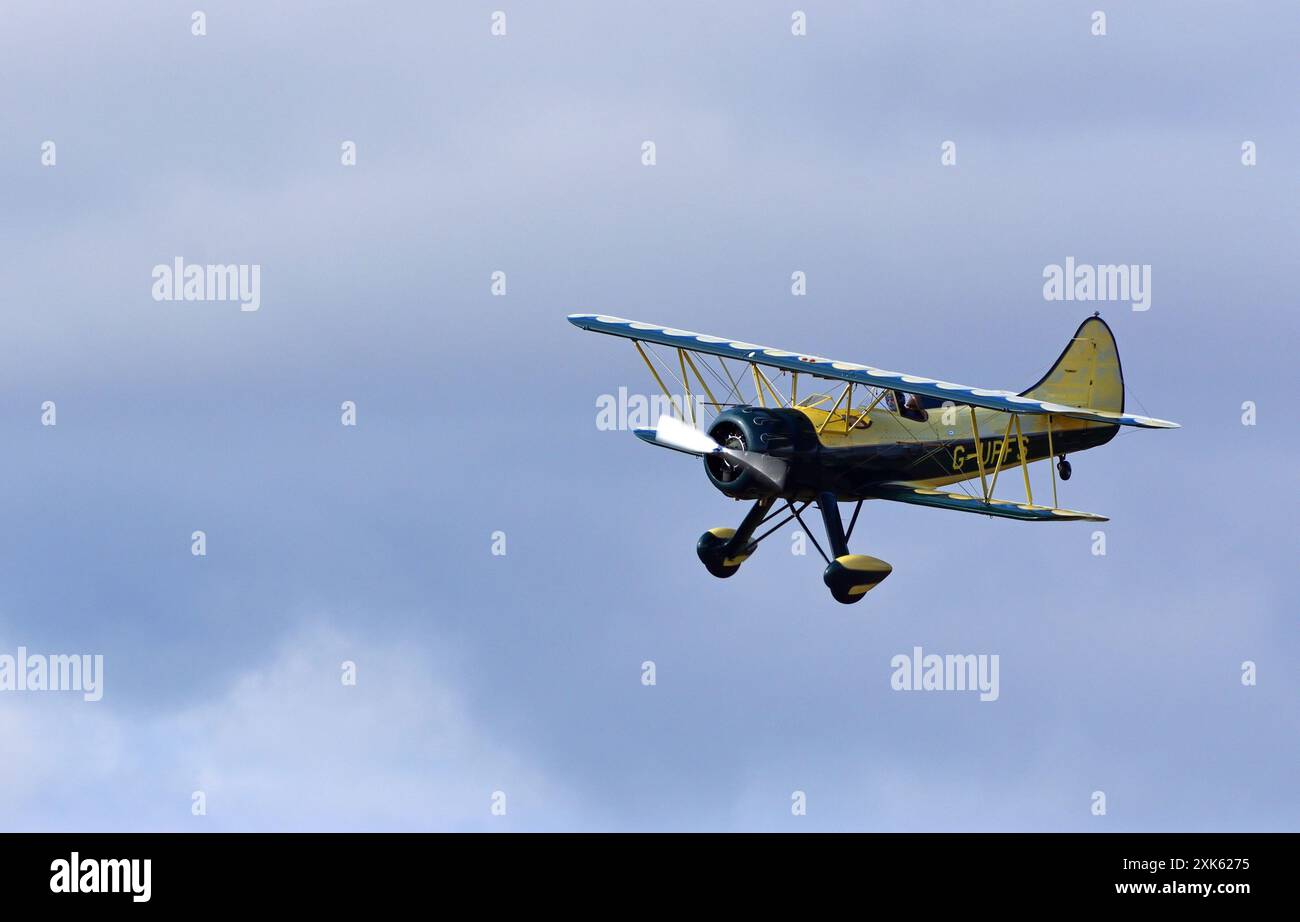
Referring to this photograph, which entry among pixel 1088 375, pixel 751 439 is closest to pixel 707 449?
pixel 751 439

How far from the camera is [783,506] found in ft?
342

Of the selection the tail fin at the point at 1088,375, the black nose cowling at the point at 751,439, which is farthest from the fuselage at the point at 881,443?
the tail fin at the point at 1088,375

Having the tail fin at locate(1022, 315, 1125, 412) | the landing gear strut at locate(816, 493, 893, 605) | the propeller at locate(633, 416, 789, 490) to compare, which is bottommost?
the landing gear strut at locate(816, 493, 893, 605)

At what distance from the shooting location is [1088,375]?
10694 centimetres

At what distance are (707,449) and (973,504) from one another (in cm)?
540

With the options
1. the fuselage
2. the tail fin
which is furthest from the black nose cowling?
the tail fin

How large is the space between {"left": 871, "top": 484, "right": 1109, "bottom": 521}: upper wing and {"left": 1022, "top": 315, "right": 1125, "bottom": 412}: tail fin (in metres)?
4.95

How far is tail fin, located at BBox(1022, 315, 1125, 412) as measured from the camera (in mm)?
106875

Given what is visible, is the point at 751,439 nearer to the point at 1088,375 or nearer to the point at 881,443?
the point at 881,443

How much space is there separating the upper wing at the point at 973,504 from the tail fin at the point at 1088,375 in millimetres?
4950

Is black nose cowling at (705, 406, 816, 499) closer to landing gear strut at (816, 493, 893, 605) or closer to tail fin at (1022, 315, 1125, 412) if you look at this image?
landing gear strut at (816, 493, 893, 605)

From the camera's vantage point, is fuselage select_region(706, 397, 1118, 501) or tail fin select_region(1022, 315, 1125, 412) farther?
tail fin select_region(1022, 315, 1125, 412)
